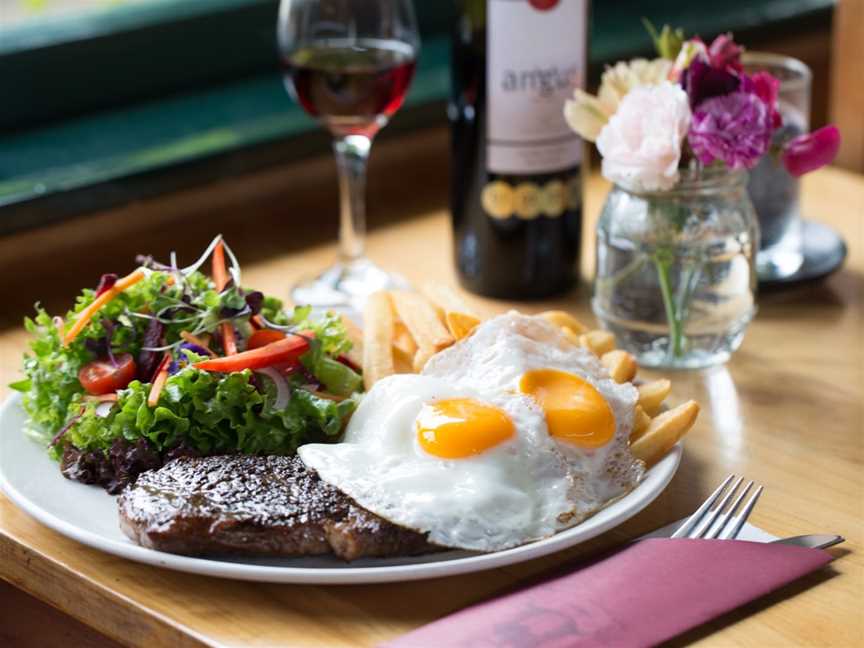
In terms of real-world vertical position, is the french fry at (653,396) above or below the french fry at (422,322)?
below

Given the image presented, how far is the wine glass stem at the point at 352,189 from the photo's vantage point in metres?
2.02

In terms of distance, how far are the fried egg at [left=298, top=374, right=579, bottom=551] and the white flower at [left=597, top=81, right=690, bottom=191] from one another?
0.40m

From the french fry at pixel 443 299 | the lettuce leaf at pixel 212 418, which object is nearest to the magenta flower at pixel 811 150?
the french fry at pixel 443 299

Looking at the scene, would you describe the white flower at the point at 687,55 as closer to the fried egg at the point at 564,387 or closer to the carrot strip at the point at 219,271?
the fried egg at the point at 564,387

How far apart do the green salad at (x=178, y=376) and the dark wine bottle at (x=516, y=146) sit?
0.44 metres

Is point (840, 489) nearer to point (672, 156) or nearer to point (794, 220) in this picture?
point (672, 156)

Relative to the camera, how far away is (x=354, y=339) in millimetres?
1671

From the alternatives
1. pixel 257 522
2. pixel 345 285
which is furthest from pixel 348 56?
pixel 257 522

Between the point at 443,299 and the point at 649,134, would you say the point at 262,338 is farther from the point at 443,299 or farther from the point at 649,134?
the point at 649,134

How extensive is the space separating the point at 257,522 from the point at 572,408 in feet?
1.16

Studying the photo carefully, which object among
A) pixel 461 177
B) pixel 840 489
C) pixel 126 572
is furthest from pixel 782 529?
pixel 461 177

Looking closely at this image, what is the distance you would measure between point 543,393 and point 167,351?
44 centimetres

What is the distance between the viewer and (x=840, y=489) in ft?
4.89

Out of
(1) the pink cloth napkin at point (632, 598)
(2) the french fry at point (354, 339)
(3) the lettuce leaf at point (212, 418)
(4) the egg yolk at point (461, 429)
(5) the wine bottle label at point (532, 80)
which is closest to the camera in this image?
(1) the pink cloth napkin at point (632, 598)
